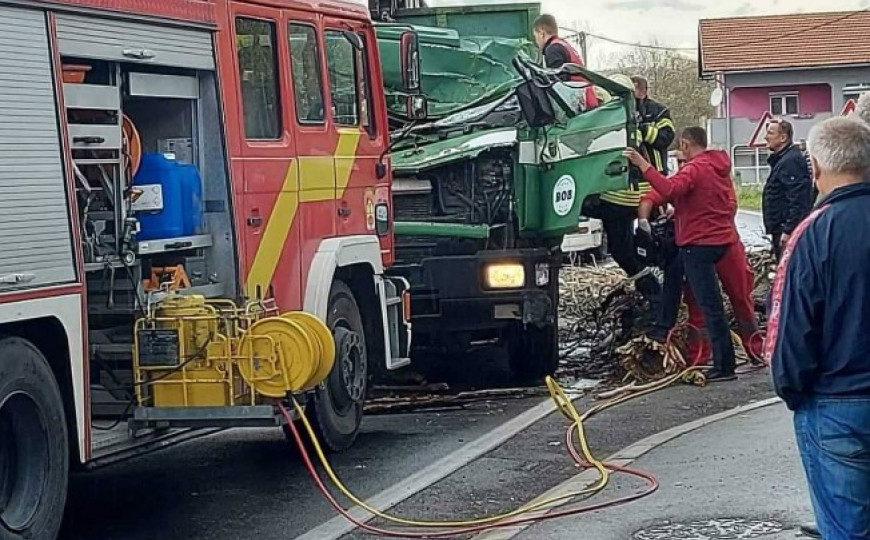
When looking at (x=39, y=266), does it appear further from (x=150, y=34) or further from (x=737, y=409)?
(x=737, y=409)

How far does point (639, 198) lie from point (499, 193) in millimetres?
1699

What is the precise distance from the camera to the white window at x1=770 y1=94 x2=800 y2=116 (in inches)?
2621

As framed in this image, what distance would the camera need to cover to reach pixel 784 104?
2630 inches

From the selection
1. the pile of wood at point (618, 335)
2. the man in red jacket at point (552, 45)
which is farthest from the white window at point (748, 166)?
the man in red jacket at point (552, 45)

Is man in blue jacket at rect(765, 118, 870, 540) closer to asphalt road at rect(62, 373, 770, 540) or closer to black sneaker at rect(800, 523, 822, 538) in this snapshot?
black sneaker at rect(800, 523, 822, 538)

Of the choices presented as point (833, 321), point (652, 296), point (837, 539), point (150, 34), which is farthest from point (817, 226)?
point (652, 296)

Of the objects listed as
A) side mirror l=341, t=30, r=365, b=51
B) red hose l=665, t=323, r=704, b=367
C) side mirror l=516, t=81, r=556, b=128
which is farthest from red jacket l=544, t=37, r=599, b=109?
side mirror l=341, t=30, r=365, b=51

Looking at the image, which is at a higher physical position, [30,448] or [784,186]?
[784,186]

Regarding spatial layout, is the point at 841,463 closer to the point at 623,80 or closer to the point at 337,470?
the point at 337,470

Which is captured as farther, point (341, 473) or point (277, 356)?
point (341, 473)

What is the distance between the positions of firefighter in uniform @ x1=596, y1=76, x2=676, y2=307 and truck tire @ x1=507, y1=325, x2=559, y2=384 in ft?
3.49

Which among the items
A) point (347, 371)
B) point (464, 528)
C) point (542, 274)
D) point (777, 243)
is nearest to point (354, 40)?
point (347, 371)

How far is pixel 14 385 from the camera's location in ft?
21.0

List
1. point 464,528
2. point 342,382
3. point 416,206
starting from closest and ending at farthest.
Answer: point 464,528
point 342,382
point 416,206
